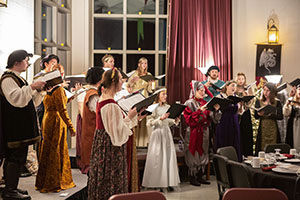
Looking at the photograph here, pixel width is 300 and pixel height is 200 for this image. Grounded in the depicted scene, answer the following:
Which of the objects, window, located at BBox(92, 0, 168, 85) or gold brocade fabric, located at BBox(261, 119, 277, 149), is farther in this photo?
window, located at BBox(92, 0, 168, 85)

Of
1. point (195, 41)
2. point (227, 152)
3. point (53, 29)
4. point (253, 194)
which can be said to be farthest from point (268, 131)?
point (53, 29)

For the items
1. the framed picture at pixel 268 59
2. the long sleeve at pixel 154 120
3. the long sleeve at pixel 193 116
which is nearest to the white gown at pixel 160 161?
the long sleeve at pixel 154 120

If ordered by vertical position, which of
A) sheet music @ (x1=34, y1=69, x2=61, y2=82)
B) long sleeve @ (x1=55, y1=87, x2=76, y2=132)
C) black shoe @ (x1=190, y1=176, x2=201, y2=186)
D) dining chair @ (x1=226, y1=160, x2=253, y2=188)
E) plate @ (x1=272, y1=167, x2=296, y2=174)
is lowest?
black shoe @ (x1=190, y1=176, x2=201, y2=186)

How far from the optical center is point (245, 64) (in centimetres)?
848

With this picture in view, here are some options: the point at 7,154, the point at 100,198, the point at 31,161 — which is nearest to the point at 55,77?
the point at 7,154

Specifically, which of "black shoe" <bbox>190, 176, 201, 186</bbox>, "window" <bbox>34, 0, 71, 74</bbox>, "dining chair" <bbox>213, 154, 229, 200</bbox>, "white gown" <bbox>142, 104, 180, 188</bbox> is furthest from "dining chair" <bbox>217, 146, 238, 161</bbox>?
"window" <bbox>34, 0, 71, 74</bbox>

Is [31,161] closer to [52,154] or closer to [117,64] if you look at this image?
[52,154]

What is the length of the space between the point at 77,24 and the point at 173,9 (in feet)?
6.04

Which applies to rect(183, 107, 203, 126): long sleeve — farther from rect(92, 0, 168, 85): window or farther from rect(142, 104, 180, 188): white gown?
rect(92, 0, 168, 85): window

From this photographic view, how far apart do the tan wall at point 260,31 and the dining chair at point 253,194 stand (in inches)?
235

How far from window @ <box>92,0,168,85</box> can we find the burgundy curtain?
0.37 metres

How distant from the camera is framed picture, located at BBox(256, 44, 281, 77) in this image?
8.39 metres

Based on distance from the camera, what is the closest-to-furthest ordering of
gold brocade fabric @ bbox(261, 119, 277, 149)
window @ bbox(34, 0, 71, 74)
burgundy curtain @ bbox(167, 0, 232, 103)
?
gold brocade fabric @ bbox(261, 119, 277, 149) < window @ bbox(34, 0, 71, 74) < burgundy curtain @ bbox(167, 0, 232, 103)

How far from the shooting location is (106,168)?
3.74m
